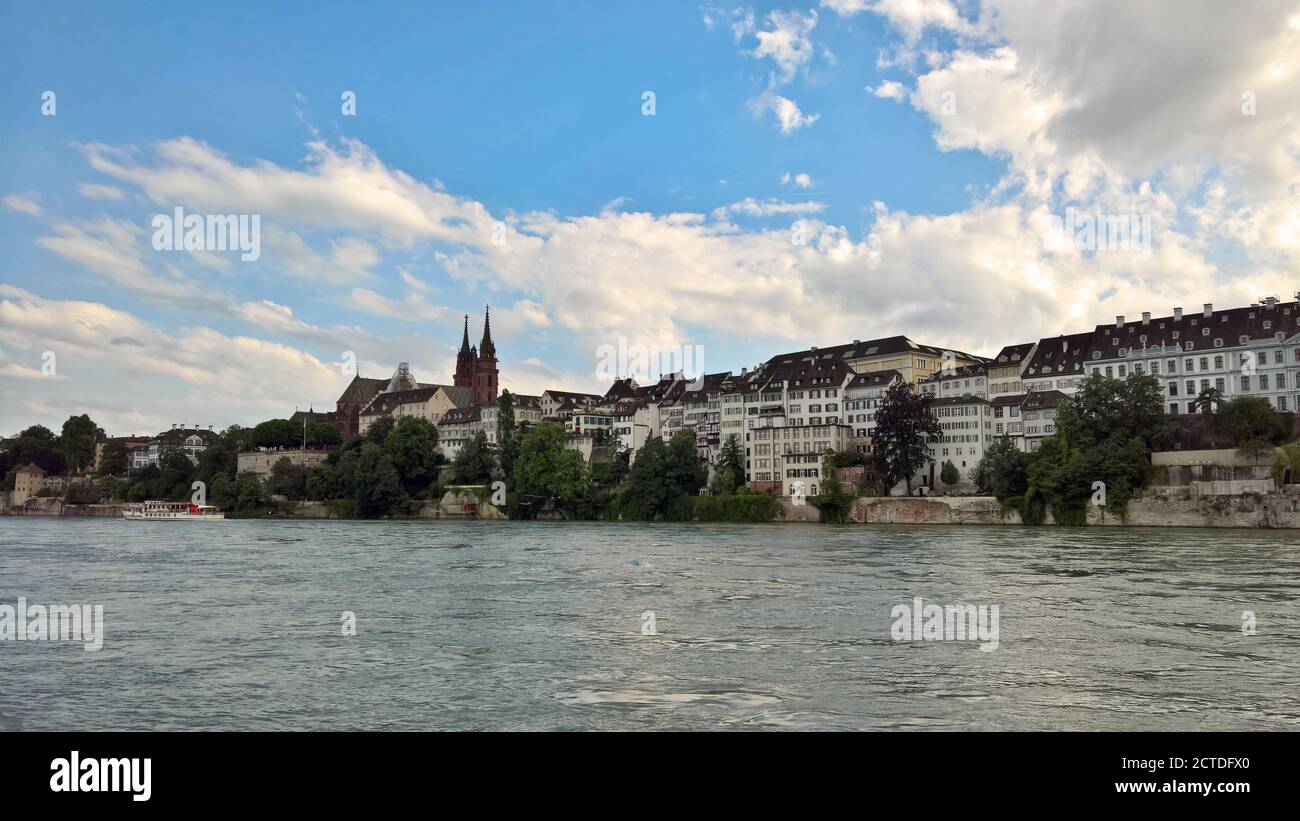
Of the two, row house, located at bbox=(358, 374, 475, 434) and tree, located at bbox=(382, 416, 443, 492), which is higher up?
row house, located at bbox=(358, 374, 475, 434)

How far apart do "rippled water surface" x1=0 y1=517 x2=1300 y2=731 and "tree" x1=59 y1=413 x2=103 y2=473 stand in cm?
13250

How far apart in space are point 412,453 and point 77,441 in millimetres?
64180

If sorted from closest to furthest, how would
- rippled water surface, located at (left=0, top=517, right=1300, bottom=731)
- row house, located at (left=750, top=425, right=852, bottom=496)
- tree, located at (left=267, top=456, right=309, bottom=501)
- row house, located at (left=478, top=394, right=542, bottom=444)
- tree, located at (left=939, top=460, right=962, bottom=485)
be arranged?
rippled water surface, located at (left=0, top=517, right=1300, bottom=731)
tree, located at (left=939, top=460, right=962, bottom=485)
row house, located at (left=750, top=425, right=852, bottom=496)
tree, located at (left=267, top=456, right=309, bottom=501)
row house, located at (left=478, top=394, right=542, bottom=444)

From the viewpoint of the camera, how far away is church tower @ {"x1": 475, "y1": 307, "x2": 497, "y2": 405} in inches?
6939

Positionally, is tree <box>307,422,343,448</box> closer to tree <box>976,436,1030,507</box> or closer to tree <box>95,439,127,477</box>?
tree <box>95,439,127,477</box>

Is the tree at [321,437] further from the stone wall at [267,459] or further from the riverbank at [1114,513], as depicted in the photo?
the riverbank at [1114,513]

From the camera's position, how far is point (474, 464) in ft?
396

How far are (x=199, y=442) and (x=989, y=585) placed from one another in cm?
17719

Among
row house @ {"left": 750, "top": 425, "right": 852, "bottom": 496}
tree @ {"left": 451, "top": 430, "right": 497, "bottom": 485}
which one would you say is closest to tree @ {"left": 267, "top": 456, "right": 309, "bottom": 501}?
tree @ {"left": 451, "top": 430, "right": 497, "bottom": 485}

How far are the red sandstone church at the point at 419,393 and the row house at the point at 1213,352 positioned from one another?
9725cm
